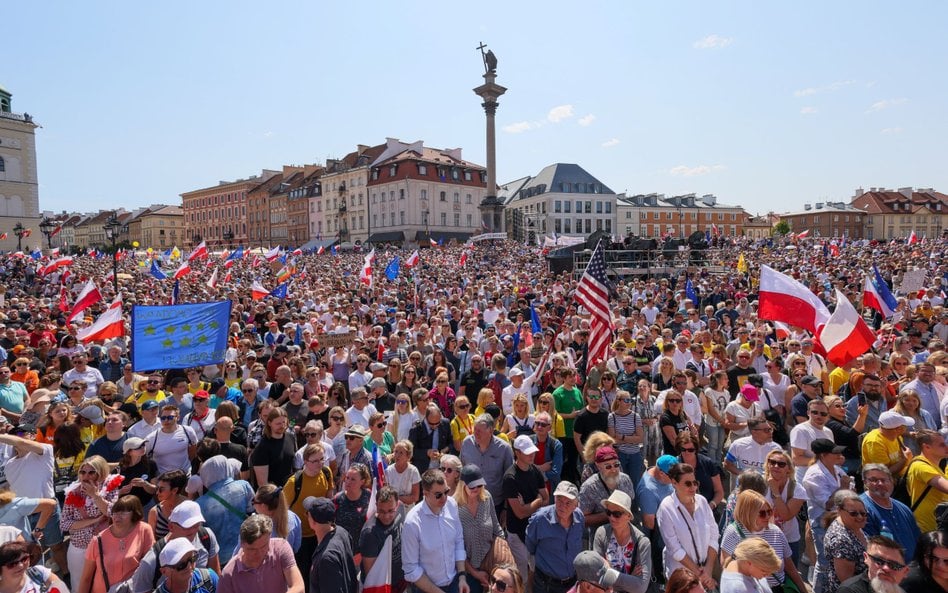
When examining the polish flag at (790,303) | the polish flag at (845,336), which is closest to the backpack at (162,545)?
the polish flag at (845,336)

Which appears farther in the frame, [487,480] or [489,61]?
[489,61]

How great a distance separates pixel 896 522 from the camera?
421cm

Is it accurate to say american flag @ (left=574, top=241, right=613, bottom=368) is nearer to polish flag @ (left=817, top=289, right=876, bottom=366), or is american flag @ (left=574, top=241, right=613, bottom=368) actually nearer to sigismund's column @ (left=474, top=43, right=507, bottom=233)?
polish flag @ (left=817, top=289, right=876, bottom=366)

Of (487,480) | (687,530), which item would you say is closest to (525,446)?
(487,480)

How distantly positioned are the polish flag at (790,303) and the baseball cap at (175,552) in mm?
7877

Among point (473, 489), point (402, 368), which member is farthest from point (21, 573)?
point (402, 368)

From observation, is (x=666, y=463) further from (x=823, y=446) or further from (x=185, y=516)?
(x=185, y=516)

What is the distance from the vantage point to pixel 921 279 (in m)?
14.4

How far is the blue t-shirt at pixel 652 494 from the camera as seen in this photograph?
4.69 metres

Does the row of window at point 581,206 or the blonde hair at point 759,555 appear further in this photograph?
the row of window at point 581,206

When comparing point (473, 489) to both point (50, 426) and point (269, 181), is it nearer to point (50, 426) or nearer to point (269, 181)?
point (50, 426)

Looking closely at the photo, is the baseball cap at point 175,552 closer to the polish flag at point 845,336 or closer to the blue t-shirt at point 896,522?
the blue t-shirt at point 896,522

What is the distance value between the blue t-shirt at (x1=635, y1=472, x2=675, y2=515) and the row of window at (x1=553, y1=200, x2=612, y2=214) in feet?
250

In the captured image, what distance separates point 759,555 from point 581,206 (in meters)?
80.9
